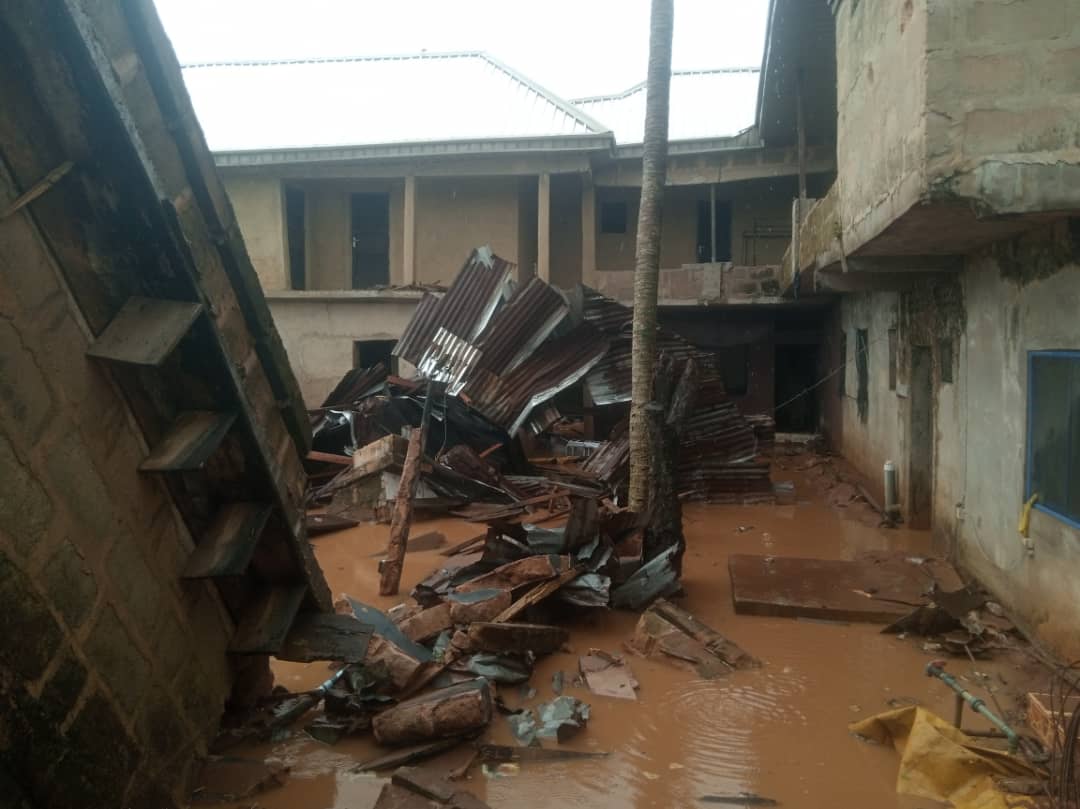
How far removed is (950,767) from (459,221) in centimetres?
1589

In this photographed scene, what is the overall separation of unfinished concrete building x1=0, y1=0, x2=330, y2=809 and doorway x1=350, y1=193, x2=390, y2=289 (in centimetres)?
1639

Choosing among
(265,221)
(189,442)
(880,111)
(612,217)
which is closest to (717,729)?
(189,442)

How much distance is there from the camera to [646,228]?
29.8 feet

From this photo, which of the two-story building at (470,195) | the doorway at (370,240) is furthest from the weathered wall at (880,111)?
the doorway at (370,240)

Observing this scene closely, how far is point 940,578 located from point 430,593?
512cm

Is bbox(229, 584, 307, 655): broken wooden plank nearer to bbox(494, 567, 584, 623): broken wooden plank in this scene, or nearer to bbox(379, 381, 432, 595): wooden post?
bbox(494, 567, 584, 623): broken wooden plank

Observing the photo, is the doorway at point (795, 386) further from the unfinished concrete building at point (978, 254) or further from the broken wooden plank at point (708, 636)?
the broken wooden plank at point (708, 636)

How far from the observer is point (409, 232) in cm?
1742

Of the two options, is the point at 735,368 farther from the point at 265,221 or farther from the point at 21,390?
the point at 21,390

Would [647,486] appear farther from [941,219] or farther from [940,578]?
[941,219]

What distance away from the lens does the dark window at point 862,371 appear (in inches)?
535

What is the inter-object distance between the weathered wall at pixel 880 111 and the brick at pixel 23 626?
548 cm

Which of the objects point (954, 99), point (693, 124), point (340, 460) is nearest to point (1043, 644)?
point (954, 99)

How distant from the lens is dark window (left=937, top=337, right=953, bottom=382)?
866 centimetres
